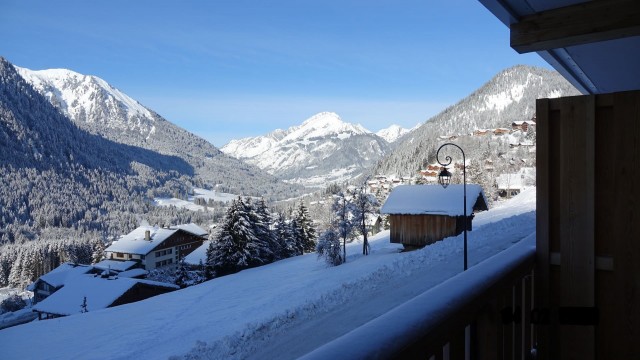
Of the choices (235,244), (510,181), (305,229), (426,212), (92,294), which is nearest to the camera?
(426,212)

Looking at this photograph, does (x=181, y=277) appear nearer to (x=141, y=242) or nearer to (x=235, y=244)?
(x=235, y=244)

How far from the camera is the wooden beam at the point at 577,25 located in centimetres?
297

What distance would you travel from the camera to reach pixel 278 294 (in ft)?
61.1

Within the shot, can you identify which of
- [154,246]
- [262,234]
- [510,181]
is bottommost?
[154,246]

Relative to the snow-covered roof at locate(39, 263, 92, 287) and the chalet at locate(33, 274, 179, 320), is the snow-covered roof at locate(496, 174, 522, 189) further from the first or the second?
the snow-covered roof at locate(39, 263, 92, 287)

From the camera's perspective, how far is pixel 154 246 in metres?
57.1

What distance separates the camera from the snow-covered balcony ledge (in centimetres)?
95

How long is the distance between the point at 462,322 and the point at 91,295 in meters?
34.2

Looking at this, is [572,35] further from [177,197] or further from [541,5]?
[177,197]

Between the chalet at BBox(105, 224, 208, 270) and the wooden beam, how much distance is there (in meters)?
59.1

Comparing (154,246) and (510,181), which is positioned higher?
(510,181)

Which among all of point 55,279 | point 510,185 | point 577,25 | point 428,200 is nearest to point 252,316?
point 577,25

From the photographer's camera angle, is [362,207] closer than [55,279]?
Yes

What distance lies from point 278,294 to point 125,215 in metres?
134
